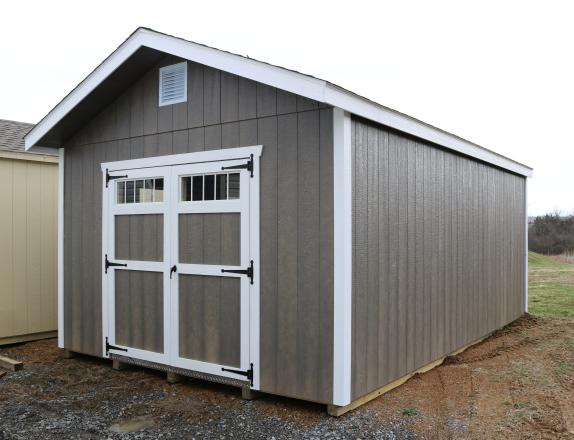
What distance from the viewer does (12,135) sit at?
7.26 meters

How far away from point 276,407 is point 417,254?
193 cm

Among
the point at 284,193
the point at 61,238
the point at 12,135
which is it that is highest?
the point at 12,135

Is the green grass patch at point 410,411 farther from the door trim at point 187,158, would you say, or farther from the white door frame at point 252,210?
the door trim at point 187,158

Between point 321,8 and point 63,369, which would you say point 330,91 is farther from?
point 321,8

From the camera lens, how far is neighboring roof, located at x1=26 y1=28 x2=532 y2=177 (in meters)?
3.90

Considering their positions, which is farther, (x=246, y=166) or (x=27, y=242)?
(x=27, y=242)

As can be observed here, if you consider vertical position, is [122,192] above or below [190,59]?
below

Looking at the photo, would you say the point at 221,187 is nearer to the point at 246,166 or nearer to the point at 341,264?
the point at 246,166

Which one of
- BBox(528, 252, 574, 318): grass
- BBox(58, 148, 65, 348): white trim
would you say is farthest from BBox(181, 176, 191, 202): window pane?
BBox(528, 252, 574, 318): grass

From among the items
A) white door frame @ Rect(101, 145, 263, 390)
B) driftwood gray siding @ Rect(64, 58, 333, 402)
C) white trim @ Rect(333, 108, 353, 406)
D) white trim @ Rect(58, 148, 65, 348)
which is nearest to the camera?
white trim @ Rect(333, 108, 353, 406)

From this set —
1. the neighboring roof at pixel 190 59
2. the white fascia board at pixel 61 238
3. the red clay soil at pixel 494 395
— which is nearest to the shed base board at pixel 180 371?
the white fascia board at pixel 61 238

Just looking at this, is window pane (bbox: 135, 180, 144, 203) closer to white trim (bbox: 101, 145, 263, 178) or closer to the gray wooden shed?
the gray wooden shed

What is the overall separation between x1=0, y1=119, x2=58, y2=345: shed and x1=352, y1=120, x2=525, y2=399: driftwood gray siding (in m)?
4.50

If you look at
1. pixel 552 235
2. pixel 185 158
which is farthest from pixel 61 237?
pixel 552 235
